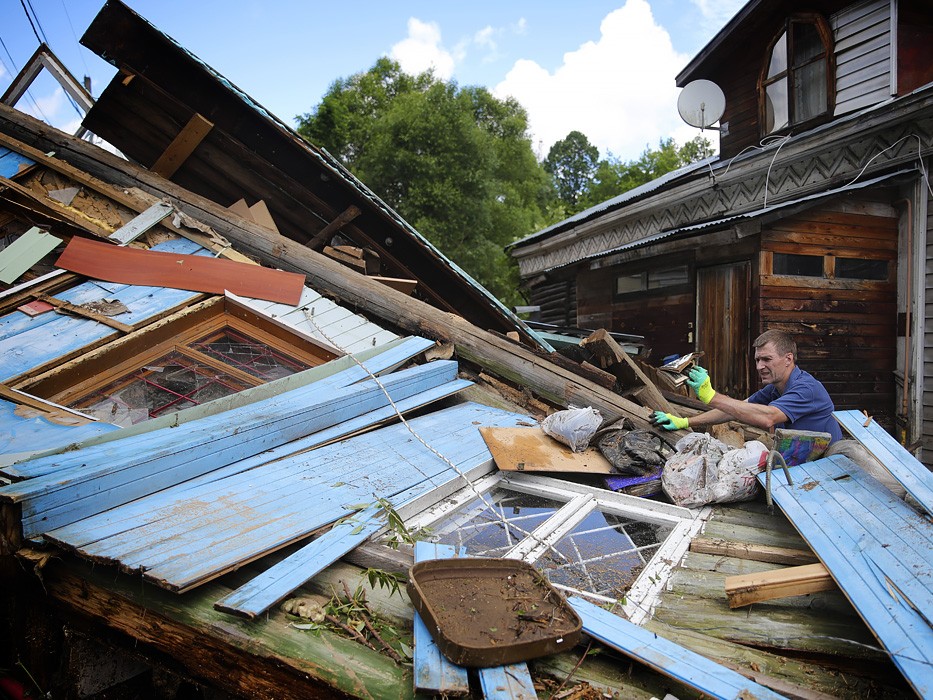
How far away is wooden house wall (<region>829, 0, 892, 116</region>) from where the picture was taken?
7.30 metres

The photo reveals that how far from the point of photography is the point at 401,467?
308cm

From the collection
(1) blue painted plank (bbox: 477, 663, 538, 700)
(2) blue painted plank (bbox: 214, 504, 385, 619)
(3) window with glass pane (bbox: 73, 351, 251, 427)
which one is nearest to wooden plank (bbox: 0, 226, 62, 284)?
(3) window with glass pane (bbox: 73, 351, 251, 427)

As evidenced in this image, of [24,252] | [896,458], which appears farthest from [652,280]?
[24,252]

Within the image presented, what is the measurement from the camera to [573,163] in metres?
49.6

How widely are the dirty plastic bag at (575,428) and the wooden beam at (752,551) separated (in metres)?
1.02

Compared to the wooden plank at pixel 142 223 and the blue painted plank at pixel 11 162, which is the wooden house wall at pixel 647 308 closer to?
the wooden plank at pixel 142 223

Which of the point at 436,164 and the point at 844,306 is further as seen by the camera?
the point at 436,164

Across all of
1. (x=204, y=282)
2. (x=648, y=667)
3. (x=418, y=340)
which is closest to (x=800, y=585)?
(x=648, y=667)

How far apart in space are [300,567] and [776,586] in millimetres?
1786

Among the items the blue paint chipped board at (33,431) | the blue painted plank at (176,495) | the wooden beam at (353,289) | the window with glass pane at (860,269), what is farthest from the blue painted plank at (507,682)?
the window with glass pane at (860,269)

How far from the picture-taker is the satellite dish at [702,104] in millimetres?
9430

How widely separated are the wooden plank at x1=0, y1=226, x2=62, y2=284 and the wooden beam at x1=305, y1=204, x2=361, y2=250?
234 centimetres

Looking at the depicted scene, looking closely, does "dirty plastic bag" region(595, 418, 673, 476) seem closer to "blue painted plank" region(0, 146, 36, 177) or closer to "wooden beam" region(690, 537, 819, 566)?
"wooden beam" region(690, 537, 819, 566)

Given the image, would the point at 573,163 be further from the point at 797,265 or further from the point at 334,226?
the point at 334,226
